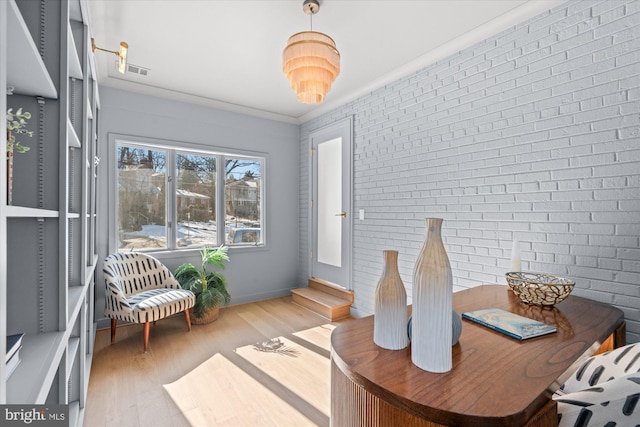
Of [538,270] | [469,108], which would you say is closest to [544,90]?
[469,108]

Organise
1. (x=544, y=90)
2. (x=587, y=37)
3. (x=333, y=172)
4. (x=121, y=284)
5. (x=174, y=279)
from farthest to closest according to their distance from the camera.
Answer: (x=333, y=172) < (x=174, y=279) < (x=121, y=284) < (x=544, y=90) < (x=587, y=37)

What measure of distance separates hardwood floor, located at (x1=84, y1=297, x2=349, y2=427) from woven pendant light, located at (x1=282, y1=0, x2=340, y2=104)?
7.06 feet

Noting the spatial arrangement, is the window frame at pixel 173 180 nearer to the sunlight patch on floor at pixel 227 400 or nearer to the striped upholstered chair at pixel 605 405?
the sunlight patch on floor at pixel 227 400

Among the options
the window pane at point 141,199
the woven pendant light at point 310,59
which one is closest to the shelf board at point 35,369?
the woven pendant light at point 310,59

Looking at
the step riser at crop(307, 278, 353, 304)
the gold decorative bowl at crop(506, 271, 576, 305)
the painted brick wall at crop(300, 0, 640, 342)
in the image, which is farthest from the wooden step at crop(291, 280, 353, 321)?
the gold decorative bowl at crop(506, 271, 576, 305)

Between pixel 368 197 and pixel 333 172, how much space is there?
2.49 feet

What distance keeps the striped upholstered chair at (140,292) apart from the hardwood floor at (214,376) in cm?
24

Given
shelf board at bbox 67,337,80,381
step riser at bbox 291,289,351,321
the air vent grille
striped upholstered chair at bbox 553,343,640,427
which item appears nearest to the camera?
striped upholstered chair at bbox 553,343,640,427

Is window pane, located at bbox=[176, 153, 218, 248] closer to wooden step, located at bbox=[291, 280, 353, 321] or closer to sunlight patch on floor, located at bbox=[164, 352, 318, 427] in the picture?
wooden step, located at bbox=[291, 280, 353, 321]

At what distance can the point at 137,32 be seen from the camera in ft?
7.98

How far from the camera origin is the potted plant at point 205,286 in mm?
3328

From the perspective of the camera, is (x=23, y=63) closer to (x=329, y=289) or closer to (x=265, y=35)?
(x=265, y=35)

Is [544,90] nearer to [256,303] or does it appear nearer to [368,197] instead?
[368,197]

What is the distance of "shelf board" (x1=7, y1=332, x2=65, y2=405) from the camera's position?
0.81 metres
